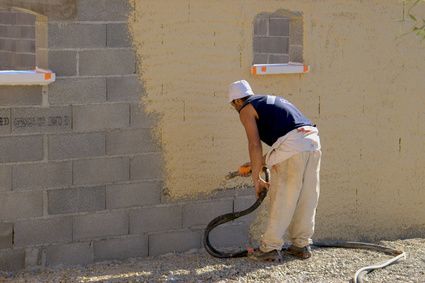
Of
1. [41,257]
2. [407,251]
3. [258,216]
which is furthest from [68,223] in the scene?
[407,251]

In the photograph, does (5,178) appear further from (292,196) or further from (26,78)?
(292,196)

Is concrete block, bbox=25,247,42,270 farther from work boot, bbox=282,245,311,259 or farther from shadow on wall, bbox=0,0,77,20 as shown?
work boot, bbox=282,245,311,259

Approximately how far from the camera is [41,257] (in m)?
7.23

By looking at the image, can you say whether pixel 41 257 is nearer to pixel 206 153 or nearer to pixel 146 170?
pixel 146 170

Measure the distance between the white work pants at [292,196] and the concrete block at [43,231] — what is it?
5.68 ft

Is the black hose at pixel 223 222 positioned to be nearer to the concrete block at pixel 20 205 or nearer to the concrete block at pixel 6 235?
the concrete block at pixel 20 205

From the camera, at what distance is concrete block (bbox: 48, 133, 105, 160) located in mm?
7172

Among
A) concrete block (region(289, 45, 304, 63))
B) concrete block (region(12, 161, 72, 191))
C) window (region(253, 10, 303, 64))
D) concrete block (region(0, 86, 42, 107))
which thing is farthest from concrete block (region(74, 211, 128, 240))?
window (region(253, 10, 303, 64))

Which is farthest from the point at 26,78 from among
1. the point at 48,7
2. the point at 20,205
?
the point at 20,205

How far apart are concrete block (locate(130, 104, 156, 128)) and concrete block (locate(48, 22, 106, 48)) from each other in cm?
64

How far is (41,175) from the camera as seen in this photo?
7133 mm

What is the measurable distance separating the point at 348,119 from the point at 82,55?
2907mm

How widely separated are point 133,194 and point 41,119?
43.2 inches

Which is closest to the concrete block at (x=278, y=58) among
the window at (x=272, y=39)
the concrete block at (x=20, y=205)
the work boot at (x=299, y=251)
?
the window at (x=272, y=39)
